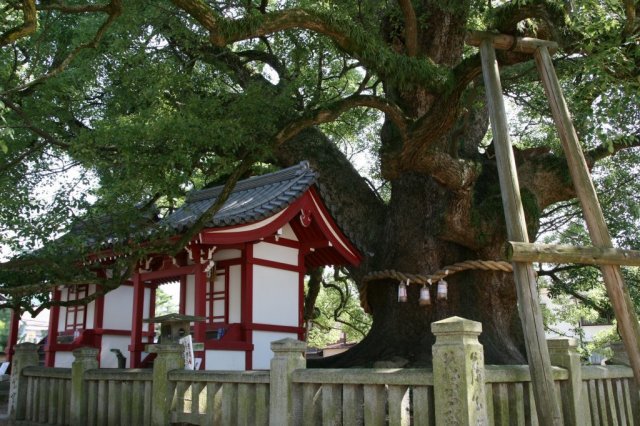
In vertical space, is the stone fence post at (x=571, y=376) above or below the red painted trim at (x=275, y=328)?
below

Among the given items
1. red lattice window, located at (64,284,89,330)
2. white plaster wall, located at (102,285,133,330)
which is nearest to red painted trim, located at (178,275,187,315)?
white plaster wall, located at (102,285,133,330)

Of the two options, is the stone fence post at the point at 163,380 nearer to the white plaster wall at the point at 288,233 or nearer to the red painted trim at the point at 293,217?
the red painted trim at the point at 293,217

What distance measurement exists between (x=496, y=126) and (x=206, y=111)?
4480mm

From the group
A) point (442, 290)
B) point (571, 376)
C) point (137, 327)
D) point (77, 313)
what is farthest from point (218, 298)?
point (571, 376)

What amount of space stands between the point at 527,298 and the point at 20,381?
776 centimetres

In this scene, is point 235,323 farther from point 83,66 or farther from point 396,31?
point 396,31

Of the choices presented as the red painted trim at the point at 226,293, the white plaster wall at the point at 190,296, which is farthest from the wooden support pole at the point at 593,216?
the white plaster wall at the point at 190,296

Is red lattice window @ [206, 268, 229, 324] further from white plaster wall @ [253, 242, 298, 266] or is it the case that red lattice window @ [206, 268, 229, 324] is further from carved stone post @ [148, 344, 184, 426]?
carved stone post @ [148, 344, 184, 426]

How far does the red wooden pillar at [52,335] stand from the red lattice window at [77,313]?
8.3 inches

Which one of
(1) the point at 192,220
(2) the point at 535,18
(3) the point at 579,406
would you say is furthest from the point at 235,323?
(2) the point at 535,18

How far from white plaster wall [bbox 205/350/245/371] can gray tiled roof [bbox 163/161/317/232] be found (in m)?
1.98

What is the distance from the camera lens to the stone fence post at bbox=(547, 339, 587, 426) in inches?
223

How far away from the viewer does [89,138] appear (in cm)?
763

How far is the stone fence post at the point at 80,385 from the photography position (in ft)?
25.5
